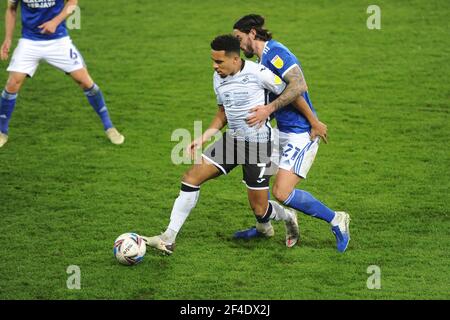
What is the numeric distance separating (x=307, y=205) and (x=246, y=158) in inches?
26.3

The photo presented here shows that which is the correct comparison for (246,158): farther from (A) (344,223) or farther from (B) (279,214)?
(A) (344,223)

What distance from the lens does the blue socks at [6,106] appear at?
10.0 m

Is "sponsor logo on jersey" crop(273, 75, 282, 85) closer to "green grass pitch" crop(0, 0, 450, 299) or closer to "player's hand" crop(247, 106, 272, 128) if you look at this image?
"player's hand" crop(247, 106, 272, 128)

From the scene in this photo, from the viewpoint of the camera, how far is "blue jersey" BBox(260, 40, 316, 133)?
7.38m

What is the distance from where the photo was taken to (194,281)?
23.3ft

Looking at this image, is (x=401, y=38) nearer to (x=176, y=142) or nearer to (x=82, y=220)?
(x=176, y=142)

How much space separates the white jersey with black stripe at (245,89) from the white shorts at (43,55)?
312 centimetres

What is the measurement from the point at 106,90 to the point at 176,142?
210cm

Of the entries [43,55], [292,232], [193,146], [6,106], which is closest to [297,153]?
[292,232]

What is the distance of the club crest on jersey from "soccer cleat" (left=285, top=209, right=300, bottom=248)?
1343mm

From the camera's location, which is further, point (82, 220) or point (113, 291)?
point (82, 220)

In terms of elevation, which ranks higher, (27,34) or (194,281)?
(27,34)

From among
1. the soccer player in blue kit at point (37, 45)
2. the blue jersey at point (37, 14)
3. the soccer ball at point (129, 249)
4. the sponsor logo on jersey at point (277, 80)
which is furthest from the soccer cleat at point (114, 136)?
the sponsor logo on jersey at point (277, 80)
